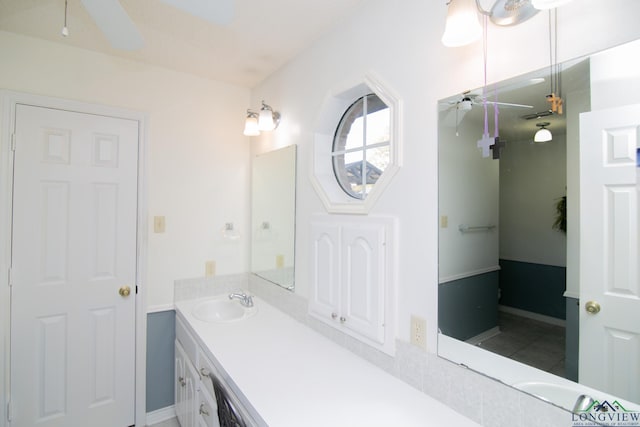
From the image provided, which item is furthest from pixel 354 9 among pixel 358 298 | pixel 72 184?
pixel 72 184

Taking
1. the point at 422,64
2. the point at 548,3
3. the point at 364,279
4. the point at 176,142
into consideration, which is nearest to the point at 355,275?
the point at 364,279

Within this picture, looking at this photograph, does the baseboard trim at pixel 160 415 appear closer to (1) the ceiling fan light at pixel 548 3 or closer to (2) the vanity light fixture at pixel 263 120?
(2) the vanity light fixture at pixel 263 120

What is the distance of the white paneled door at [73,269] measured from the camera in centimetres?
187

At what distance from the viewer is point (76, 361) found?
2.01 metres

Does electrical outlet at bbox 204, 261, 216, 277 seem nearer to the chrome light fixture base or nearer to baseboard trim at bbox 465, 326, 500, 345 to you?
baseboard trim at bbox 465, 326, 500, 345

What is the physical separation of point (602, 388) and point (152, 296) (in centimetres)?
240

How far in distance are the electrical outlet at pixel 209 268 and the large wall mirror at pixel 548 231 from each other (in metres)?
1.83

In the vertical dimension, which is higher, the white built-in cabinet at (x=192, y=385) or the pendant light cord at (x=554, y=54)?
the pendant light cord at (x=554, y=54)

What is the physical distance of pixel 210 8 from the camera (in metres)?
1.20

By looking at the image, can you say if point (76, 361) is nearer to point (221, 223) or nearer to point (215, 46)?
point (221, 223)

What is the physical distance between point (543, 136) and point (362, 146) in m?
0.85

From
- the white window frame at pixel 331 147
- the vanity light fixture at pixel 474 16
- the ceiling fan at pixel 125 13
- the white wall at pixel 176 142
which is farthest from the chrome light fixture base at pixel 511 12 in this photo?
the white wall at pixel 176 142

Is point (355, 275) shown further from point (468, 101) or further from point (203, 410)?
point (203, 410)

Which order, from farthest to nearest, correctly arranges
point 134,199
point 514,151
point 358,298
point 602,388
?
point 134,199 < point 358,298 < point 514,151 < point 602,388
